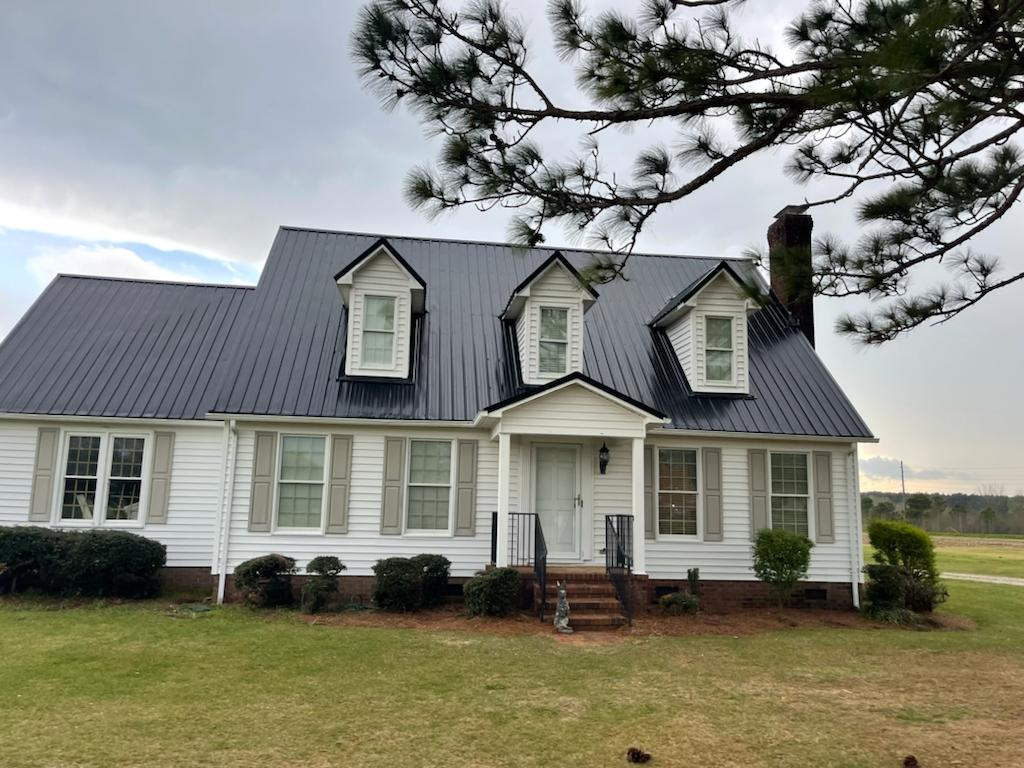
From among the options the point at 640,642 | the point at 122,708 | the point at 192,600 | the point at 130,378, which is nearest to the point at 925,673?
the point at 640,642

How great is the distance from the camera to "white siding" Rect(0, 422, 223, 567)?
12.7 meters

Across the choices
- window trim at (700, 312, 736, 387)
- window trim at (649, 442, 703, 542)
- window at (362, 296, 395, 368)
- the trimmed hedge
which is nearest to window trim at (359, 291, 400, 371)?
window at (362, 296, 395, 368)

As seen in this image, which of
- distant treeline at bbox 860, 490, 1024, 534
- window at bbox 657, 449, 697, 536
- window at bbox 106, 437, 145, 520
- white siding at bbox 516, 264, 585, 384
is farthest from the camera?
distant treeline at bbox 860, 490, 1024, 534

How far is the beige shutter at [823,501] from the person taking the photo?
13.5 meters

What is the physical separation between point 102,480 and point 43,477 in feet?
3.24

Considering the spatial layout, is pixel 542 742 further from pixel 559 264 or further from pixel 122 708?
pixel 559 264

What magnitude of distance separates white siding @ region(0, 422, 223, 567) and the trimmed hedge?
0.86 meters

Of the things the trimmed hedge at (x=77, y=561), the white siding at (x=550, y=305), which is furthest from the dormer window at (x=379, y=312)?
the trimmed hedge at (x=77, y=561)

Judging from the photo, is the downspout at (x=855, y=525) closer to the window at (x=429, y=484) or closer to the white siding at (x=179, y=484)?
the window at (x=429, y=484)

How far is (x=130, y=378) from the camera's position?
13703 millimetres

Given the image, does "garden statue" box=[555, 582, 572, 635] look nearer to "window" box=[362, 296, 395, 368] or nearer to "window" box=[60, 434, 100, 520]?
"window" box=[362, 296, 395, 368]

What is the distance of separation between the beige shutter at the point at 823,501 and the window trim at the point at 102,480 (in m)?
12.6

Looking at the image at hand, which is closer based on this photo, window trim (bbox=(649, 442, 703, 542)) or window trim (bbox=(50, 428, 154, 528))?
window trim (bbox=(50, 428, 154, 528))

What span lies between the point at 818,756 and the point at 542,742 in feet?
7.12
